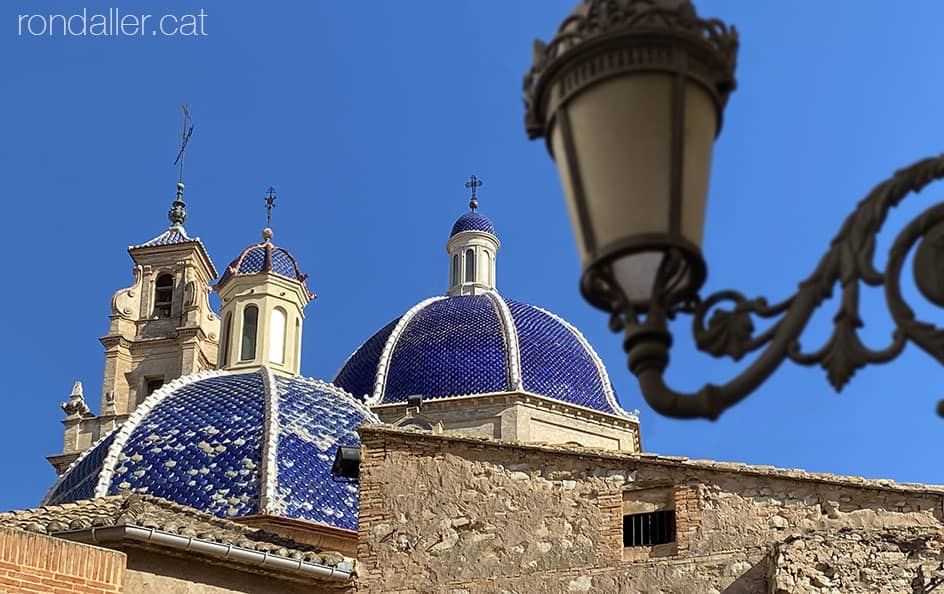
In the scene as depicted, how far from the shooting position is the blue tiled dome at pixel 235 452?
618 inches

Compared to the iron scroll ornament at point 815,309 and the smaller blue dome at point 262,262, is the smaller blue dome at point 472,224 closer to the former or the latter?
the smaller blue dome at point 262,262

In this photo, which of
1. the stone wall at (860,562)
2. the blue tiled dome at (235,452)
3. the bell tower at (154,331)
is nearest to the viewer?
the stone wall at (860,562)

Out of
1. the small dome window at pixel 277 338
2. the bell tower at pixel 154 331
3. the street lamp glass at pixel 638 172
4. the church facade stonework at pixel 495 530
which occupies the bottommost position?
the street lamp glass at pixel 638 172

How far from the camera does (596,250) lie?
9.21 ft

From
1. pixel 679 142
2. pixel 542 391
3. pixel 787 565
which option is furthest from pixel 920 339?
pixel 542 391

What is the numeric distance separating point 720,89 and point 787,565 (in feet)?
24.5

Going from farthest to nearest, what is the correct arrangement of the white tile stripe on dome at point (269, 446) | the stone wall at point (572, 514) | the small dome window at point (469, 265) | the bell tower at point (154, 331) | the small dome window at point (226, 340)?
the bell tower at point (154, 331), the small dome window at point (469, 265), the small dome window at point (226, 340), the white tile stripe on dome at point (269, 446), the stone wall at point (572, 514)

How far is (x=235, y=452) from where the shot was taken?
54.0ft

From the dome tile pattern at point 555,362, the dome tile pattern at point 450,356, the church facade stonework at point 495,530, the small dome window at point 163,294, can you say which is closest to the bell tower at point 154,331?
the small dome window at point 163,294

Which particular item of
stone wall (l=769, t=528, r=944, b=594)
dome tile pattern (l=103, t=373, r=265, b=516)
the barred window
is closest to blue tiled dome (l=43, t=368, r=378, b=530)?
dome tile pattern (l=103, t=373, r=265, b=516)

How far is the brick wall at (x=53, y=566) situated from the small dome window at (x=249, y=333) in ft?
43.3

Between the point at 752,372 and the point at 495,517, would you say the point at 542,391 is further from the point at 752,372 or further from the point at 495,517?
the point at 752,372

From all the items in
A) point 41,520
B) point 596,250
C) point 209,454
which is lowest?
point 596,250

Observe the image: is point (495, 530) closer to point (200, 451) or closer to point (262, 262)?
point (200, 451)
